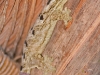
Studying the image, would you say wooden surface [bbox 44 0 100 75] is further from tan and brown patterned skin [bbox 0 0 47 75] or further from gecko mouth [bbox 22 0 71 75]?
tan and brown patterned skin [bbox 0 0 47 75]

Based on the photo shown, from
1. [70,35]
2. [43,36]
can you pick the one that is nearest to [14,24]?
[43,36]

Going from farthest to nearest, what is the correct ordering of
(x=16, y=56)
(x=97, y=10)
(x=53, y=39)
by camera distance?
(x=16, y=56), (x=53, y=39), (x=97, y=10)

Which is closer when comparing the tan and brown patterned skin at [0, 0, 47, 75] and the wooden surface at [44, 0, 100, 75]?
the wooden surface at [44, 0, 100, 75]

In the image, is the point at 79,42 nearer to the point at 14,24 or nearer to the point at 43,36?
the point at 43,36

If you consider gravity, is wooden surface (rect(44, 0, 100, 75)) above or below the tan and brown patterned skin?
below

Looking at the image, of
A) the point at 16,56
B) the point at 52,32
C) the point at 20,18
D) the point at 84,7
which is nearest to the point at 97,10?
the point at 84,7

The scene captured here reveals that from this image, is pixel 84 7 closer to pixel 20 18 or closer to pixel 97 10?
pixel 97 10

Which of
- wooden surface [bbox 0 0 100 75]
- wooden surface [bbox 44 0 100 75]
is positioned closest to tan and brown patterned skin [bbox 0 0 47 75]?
wooden surface [bbox 0 0 100 75]
